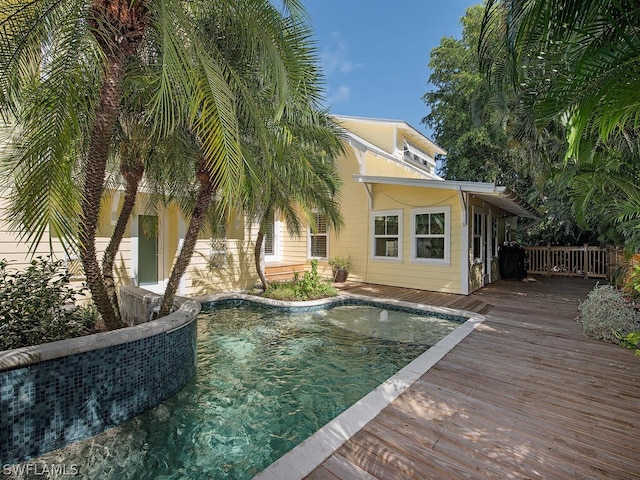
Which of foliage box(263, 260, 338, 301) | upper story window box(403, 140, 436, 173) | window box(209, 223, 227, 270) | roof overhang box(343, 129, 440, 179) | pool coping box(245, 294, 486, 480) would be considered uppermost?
upper story window box(403, 140, 436, 173)

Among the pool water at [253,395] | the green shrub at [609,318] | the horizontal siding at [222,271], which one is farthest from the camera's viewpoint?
the horizontal siding at [222,271]

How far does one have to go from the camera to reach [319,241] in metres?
11.8

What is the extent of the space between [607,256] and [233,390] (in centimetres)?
1441

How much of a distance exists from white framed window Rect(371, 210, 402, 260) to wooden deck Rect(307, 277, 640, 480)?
519cm

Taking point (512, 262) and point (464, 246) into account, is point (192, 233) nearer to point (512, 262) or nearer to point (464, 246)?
point (464, 246)

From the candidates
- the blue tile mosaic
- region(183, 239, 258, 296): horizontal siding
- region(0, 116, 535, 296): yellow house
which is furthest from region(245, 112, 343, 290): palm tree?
the blue tile mosaic

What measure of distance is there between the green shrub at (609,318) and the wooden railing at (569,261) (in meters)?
9.02

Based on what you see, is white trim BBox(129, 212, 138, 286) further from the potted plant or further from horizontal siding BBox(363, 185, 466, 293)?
horizontal siding BBox(363, 185, 466, 293)

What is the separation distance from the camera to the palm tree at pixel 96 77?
194 cm

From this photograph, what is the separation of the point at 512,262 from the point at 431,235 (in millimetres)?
4784

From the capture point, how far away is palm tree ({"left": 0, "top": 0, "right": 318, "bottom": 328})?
194 cm

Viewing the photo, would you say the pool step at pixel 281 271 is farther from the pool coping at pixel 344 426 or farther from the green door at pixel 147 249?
the pool coping at pixel 344 426

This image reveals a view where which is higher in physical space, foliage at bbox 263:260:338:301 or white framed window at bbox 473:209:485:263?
white framed window at bbox 473:209:485:263

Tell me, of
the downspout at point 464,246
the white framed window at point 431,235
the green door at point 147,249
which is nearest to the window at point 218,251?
the green door at point 147,249
